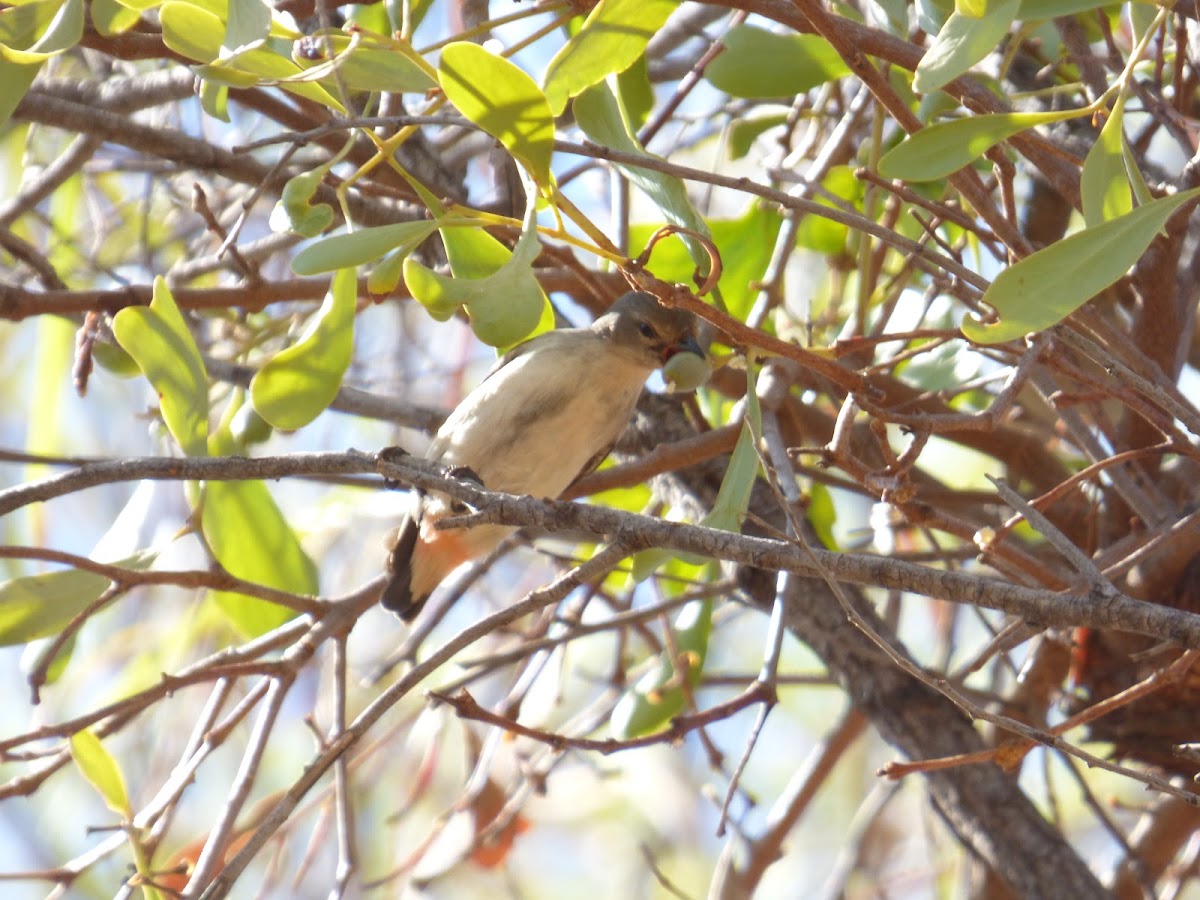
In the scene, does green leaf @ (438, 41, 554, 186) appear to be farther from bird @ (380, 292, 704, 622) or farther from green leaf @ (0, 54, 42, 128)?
bird @ (380, 292, 704, 622)

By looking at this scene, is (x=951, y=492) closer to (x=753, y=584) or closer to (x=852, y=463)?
(x=753, y=584)

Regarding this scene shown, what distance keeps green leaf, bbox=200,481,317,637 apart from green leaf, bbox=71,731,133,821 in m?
0.54

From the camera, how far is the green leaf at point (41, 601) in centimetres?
205

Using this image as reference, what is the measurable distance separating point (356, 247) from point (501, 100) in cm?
23

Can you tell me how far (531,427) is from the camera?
2.95m

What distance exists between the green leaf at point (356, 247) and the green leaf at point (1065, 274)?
25.2 inches

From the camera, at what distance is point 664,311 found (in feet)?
10.3

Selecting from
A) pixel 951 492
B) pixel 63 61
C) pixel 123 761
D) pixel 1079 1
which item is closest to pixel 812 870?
pixel 123 761

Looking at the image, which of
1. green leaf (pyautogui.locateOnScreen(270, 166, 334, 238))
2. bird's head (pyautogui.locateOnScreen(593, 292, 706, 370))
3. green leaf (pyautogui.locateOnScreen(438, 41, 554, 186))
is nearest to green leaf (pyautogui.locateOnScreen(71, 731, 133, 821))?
green leaf (pyautogui.locateOnScreen(270, 166, 334, 238))

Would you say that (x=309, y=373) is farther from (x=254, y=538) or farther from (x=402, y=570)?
(x=402, y=570)

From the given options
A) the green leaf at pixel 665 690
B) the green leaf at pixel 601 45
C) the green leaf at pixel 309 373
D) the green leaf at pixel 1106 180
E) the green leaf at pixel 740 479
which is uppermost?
the green leaf at pixel 601 45

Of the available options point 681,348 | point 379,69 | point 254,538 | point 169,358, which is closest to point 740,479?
point 379,69

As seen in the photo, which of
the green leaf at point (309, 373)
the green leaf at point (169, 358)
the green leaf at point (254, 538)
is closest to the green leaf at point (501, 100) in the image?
the green leaf at point (309, 373)

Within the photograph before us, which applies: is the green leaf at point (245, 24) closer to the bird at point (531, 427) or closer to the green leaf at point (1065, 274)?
the green leaf at point (1065, 274)
